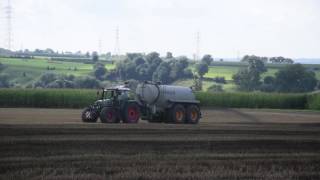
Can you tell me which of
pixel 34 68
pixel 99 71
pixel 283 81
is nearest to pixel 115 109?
pixel 99 71

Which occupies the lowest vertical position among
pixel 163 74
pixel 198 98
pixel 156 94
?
pixel 198 98

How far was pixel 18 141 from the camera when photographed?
19.9 meters

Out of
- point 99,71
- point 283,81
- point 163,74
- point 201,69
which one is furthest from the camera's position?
point 201,69

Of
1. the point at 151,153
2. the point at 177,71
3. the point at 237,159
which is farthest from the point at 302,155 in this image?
the point at 177,71

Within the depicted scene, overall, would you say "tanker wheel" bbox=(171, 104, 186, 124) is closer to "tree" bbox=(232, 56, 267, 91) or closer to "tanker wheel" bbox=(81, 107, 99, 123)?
"tanker wheel" bbox=(81, 107, 99, 123)

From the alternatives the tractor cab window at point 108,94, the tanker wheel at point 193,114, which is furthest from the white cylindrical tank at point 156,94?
the tractor cab window at point 108,94

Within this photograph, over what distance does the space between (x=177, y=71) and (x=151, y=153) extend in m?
72.5

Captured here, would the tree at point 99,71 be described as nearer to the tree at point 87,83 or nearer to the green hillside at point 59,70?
the green hillside at point 59,70

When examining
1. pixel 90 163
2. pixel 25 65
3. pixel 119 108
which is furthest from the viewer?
pixel 25 65

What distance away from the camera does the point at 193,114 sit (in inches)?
1380

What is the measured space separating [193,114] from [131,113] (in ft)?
14.4

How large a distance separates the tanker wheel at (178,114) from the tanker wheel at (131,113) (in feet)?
8.17

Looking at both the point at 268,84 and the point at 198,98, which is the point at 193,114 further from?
the point at 268,84

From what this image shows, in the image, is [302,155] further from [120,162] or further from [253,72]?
[253,72]
